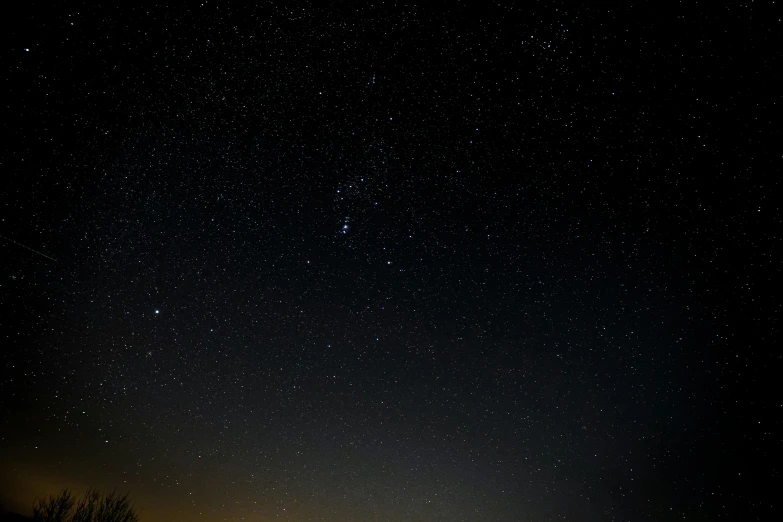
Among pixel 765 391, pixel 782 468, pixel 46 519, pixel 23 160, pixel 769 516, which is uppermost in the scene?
pixel 23 160

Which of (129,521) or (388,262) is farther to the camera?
(129,521)

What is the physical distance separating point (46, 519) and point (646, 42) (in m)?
26.1

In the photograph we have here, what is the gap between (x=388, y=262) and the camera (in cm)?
556

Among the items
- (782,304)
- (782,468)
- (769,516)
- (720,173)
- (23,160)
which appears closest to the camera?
(720,173)

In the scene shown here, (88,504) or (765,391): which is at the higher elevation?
(765,391)

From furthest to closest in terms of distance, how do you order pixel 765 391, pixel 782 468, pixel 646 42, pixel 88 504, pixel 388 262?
pixel 88 504 < pixel 782 468 < pixel 765 391 < pixel 388 262 < pixel 646 42

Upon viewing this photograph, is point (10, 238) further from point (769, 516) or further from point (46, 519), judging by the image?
point (46, 519)

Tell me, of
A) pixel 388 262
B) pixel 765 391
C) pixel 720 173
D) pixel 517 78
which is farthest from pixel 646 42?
pixel 765 391

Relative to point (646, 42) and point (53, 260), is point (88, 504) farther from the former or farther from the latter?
point (646, 42)

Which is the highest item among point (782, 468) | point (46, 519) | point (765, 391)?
point (765, 391)

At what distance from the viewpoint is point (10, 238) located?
6.32m

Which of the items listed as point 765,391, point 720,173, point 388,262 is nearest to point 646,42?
point 720,173

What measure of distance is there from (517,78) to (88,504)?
83.0 feet

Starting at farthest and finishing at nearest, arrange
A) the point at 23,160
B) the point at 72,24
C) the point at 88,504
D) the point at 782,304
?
the point at 88,504 → the point at 782,304 → the point at 23,160 → the point at 72,24
